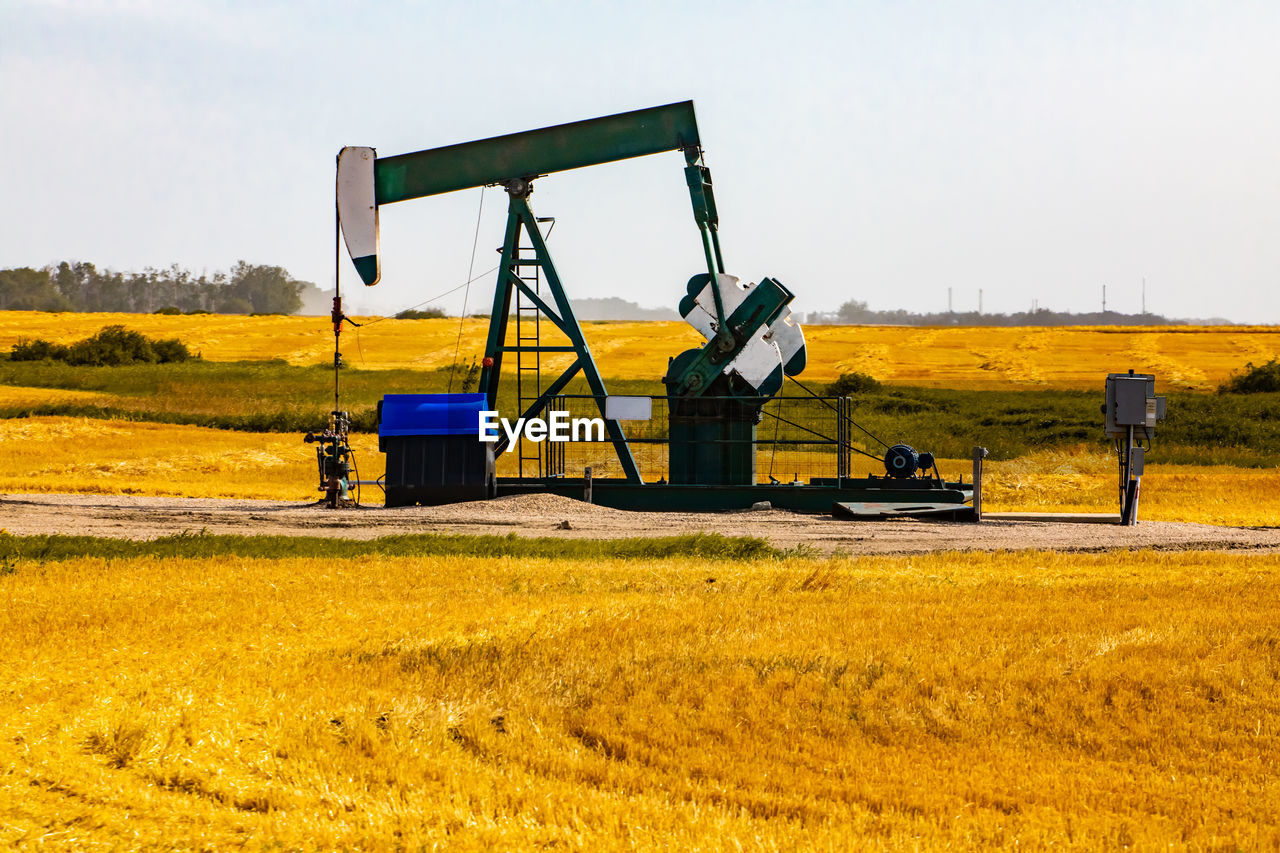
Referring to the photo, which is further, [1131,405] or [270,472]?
[270,472]

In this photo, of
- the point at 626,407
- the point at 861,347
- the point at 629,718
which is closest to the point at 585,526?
the point at 626,407

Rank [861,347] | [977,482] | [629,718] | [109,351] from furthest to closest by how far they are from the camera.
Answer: [861,347] < [109,351] < [977,482] < [629,718]

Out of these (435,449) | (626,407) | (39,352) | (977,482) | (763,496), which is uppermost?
(39,352)

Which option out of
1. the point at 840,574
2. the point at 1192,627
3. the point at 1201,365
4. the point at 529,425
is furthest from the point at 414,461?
the point at 1201,365

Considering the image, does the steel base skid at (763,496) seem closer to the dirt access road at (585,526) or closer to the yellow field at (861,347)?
the dirt access road at (585,526)

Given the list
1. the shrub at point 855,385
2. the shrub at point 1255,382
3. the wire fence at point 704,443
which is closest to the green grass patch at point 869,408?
the shrub at point 855,385

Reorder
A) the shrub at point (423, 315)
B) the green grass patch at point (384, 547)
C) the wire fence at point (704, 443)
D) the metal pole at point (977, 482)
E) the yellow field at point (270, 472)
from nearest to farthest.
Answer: the green grass patch at point (384, 547), the metal pole at point (977, 482), the wire fence at point (704, 443), the yellow field at point (270, 472), the shrub at point (423, 315)

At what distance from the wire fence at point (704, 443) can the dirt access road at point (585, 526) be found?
1066 mm

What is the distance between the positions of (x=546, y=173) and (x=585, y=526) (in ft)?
16.1

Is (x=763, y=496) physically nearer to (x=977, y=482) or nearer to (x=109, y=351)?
(x=977, y=482)

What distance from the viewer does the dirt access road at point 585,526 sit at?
43.1 feet

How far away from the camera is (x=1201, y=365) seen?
48.7 m

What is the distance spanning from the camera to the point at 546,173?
645 inches

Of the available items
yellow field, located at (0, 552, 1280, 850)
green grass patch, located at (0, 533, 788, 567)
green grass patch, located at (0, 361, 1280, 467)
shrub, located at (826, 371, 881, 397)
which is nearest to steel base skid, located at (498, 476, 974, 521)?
green grass patch, located at (0, 533, 788, 567)
